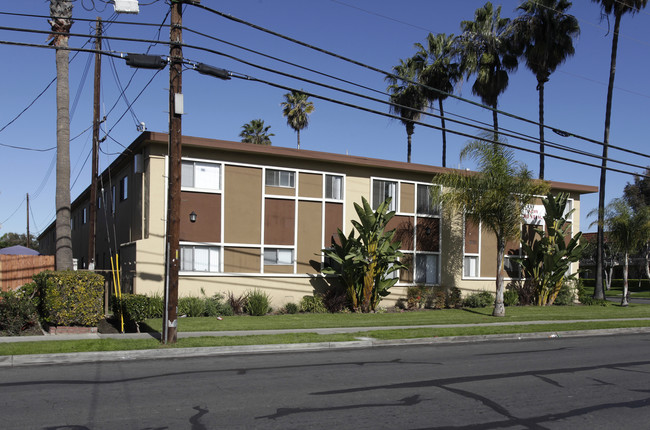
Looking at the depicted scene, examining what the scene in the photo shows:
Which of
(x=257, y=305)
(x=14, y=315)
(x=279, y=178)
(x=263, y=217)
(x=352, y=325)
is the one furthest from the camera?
(x=279, y=178)

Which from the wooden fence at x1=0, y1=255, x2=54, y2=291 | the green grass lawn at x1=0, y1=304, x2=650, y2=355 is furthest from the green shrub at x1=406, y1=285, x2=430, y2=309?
the wooden fence at x1=0, y1=255, x2=54, y2=291

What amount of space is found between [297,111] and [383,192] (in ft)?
108

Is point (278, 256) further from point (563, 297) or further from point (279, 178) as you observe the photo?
point (563, 297)

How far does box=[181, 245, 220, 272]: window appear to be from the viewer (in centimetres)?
2033

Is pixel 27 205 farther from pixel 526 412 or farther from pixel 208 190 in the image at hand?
pixel 526 412

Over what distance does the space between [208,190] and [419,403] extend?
1450cm

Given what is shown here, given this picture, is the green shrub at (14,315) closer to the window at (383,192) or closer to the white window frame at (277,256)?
the white window frame at (277,256)

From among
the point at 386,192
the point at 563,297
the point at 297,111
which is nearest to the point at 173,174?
the point at 386,192

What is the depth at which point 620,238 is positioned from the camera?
2862 centimetres

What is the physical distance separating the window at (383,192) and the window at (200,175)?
22.6 ft

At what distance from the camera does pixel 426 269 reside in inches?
1000

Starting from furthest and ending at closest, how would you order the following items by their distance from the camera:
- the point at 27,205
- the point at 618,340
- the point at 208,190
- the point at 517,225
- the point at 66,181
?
the point at 27,205 → the point at 517,225 → the point at 208,190 → the point at 66,181 → the point at 618,340

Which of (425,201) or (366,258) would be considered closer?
(366,258)

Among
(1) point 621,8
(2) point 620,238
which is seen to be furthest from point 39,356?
(1) point 621,8
